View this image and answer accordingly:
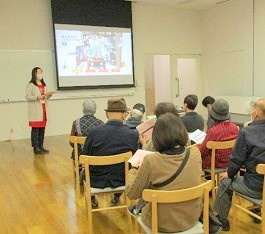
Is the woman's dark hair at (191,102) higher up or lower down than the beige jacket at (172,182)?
higher up

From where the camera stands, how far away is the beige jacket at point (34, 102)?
5.46 m

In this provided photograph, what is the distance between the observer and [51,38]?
7195 mm

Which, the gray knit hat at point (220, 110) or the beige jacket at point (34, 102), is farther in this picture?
the beige jacket at point (34, 102)

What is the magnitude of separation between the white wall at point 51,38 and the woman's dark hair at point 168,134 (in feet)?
19.7

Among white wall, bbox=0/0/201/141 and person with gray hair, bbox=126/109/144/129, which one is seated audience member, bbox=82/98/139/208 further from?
white wall, bbox=0/0/201/141

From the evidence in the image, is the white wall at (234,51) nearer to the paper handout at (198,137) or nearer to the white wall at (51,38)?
the white wall at (51,38)

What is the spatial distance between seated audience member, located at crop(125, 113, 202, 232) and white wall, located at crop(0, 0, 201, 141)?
234 inches

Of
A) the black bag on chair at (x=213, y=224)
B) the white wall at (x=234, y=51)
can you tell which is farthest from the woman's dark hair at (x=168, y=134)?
the white wall at (x=234, y=51)

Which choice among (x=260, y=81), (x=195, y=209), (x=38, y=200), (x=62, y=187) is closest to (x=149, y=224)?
(x=195, y=209)

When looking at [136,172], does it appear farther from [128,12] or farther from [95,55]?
[128,12]

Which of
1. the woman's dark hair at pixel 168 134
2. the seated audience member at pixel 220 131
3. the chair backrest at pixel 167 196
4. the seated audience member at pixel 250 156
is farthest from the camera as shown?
the seated audience member at pixel 220 131

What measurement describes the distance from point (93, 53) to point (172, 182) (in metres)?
6.39

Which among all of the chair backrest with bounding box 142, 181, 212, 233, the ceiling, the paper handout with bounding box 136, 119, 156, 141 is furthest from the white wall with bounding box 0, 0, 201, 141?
the chair backrest with bounding box 142, 181, 212, 233

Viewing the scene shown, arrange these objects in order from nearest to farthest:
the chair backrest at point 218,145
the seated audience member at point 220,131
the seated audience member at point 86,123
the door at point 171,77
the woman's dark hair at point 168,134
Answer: the woman's dark hair at point 168,134 → the chair backrest at point 218,145 → the seated audience member at point 220,131 → the seated audience member at point 86,123 → the door at point 171,77
